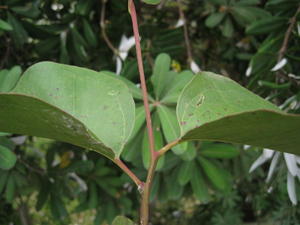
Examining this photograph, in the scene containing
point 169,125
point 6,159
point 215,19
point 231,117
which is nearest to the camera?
point 231,117

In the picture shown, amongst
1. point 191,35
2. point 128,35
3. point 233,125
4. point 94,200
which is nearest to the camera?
point 233,125

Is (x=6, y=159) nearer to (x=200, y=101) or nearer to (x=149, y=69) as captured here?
(x=149, y=69)

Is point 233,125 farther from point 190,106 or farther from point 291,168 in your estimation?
point 291,168

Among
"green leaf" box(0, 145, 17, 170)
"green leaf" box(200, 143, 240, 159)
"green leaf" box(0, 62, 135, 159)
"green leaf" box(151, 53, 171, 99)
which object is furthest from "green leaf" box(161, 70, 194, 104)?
"green leaf" box(0, 62, 135, 159)

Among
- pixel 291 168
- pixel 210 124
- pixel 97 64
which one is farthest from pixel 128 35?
pixel 210 124

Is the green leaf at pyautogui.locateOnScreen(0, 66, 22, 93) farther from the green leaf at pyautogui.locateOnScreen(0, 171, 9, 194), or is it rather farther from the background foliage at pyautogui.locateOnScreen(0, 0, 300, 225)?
the green leaf at pyautogui.locateOnScreen(0, 171, 9, 194)

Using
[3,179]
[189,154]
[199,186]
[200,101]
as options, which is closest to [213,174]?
[199,186]

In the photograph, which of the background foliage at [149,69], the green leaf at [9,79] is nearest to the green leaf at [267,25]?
the background foliage at [149,69]
